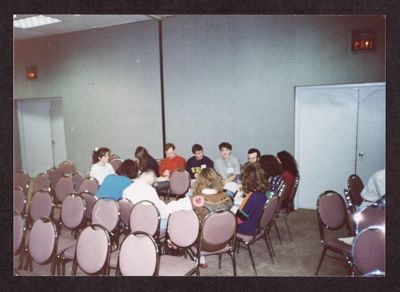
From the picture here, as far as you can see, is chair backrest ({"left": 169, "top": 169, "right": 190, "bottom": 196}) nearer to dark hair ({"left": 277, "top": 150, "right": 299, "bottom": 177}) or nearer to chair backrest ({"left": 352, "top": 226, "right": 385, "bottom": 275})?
dark hair ({"left": 277, "top": 150, "right": 299, "bottom": 177})

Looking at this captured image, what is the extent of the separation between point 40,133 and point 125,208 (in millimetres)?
6582

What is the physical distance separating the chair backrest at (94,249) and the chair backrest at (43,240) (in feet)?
0.91

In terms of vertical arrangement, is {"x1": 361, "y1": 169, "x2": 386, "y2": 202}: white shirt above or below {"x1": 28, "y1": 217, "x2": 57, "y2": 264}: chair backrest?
above

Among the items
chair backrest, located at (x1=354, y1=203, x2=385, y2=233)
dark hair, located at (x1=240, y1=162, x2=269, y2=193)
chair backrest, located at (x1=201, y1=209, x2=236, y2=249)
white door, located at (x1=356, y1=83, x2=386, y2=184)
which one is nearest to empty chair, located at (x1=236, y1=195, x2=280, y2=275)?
dark hair, located at (x1=240, y1=162, x2=269, y2=193)

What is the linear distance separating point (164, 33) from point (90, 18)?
1.55 meters

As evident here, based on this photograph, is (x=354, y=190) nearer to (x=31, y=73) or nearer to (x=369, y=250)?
(x=369, y=250)

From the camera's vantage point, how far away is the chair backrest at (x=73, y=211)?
378 cm

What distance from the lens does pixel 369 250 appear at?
115 inches

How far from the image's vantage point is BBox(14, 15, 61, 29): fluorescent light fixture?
6691 millimetres

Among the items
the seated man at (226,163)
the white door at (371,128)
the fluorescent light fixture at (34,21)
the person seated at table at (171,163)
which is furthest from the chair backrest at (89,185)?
the white door at (371,128)

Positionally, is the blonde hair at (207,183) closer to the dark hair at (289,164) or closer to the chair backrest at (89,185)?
→ the dark hair at (289,164)

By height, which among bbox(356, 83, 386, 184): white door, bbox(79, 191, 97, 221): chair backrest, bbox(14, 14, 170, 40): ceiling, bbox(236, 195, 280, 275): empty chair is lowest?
bbox(236, 195, 280, 275): empty chair

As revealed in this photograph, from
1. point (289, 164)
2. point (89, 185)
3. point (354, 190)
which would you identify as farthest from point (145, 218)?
point (354, 190)

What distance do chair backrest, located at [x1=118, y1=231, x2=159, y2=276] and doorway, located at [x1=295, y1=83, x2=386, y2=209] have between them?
4.17m
